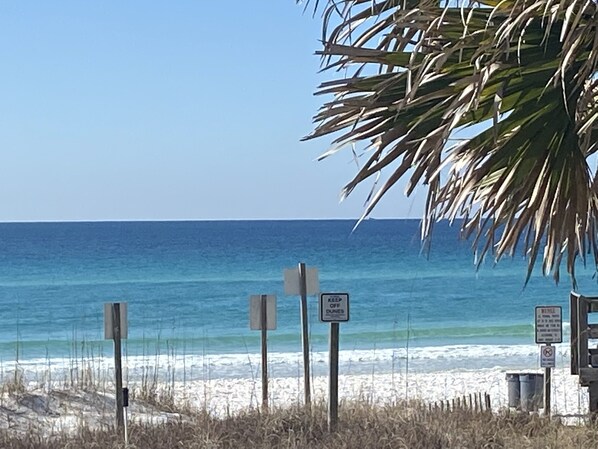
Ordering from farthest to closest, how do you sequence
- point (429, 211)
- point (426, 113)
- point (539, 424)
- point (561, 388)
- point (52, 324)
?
point (52, 324) < point (561, 388) < point (539, 424) < point (429, 211) < point (426, 113)

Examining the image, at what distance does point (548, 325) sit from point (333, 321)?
2185mm

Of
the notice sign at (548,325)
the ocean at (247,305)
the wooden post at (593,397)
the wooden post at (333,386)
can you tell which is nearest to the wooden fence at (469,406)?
the notice sign at (548,325)

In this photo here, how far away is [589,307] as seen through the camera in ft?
30.5

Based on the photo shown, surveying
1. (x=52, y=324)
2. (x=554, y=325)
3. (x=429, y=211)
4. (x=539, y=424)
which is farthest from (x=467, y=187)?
(x=52, y=324)

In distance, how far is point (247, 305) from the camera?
37.9 meters

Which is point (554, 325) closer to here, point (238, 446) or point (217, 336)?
point (238, 446)

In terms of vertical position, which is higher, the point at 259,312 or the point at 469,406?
the point at 259,312

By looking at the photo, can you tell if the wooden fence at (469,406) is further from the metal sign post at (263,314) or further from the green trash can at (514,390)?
the metal sign post at (263,314)

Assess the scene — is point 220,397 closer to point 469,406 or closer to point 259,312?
point 259,312

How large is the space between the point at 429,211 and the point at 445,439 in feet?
12.2

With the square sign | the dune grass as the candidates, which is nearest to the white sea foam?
the dune grass

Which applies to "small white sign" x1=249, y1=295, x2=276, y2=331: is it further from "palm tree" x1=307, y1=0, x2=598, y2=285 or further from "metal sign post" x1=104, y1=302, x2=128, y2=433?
"palm tree" x1=307, y1=0, x2=598, y2=285

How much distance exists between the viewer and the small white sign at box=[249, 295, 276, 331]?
34.5ft

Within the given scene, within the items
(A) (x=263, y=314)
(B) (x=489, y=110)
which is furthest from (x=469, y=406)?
(B) (x=489, y=110)
